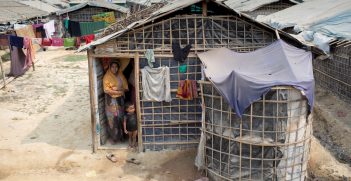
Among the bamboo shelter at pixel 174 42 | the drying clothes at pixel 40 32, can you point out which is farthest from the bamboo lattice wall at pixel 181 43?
the drying clothes at pixel 40 32

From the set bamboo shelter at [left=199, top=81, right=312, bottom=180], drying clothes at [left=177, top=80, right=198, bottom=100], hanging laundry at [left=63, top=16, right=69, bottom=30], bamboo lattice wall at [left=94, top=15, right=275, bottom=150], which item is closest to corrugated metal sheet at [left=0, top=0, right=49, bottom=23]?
hanging laundry at [left=63, top=16, right=69, bottom=30]

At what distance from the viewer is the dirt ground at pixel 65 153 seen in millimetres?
9016

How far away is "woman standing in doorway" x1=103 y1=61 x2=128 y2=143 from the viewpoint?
10.1m

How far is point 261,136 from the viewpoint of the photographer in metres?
7.67

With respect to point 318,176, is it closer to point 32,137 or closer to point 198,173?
point 198,173

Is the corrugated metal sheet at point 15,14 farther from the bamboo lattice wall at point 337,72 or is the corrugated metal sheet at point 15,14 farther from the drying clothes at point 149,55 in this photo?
the bamboo lattice wall at point 337,72

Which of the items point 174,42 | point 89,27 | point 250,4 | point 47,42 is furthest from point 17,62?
point 250,4

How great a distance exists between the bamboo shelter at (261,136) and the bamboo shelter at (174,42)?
1.56 metres

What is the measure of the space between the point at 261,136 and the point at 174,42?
10.9 ft

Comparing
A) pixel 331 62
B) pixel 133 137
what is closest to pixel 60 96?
pixel 133 137

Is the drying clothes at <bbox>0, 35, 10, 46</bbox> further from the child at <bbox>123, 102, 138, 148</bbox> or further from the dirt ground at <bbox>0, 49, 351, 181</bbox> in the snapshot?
the child at <bbox>123, 102, 138, 148</bbox>

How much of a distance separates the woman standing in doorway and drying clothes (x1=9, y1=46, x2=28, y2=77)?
9.73 m

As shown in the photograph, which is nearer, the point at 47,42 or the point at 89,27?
the point at 47,42

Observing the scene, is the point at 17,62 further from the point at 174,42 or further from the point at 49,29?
the point at 174,42
